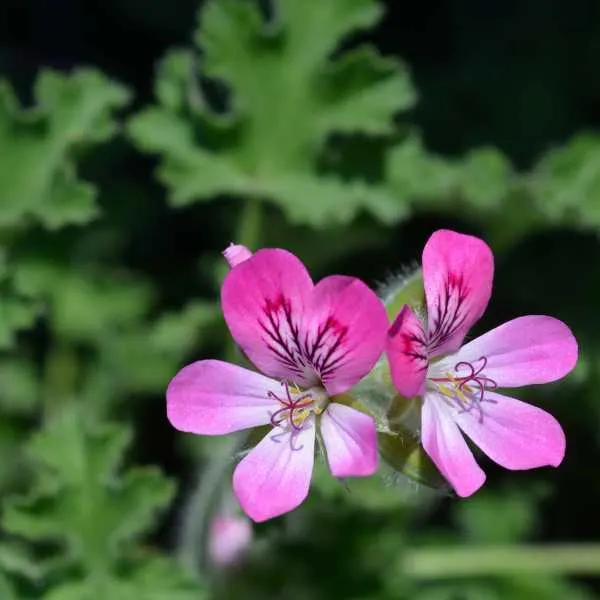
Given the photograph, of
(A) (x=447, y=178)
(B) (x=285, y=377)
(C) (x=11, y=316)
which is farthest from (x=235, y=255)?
(A) (x=447, y=178)

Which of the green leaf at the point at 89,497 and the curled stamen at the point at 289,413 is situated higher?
the green leaf at the point at 89,497

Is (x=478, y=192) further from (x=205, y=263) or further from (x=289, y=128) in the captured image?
(x=205, y=263)

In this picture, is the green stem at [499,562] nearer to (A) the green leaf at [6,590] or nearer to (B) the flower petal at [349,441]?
(A) the green leaf at [6,590]

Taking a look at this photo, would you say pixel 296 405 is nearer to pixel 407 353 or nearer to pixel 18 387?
pixel 407 353

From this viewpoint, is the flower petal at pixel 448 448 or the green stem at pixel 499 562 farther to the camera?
the green stem at pixel 499 562

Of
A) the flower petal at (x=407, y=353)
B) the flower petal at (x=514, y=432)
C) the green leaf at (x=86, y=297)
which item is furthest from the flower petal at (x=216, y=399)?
the green leaf at (x=86, y=297)

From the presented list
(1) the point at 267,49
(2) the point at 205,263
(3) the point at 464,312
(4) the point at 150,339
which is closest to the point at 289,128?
(1) the point at 267,49

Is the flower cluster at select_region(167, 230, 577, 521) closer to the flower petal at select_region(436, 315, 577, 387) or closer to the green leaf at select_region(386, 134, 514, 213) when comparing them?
the flower petal at select_region(436, 315, 577, 387)

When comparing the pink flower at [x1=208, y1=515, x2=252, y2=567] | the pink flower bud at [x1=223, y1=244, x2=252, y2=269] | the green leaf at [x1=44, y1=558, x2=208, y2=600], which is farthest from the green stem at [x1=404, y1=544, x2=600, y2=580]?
the pink flower bud at [x1=223, y1=244, x2=252, y2=269]
